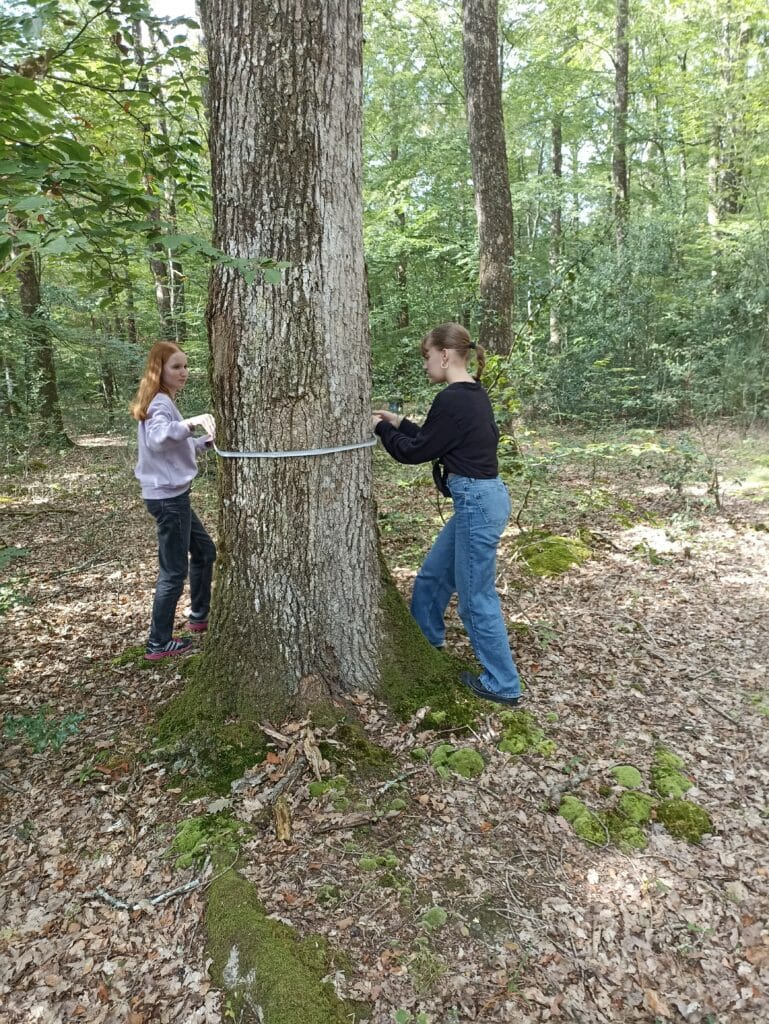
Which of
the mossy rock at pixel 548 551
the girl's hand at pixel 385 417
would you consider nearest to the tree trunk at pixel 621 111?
the mossy rock at pixel 548 551

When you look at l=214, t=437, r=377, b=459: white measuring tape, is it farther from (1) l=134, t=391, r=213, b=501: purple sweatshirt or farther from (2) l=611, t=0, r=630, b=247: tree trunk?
(2) l=611, t=0, r=630, b=247: tree trunk

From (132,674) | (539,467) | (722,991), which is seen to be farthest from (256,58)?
(539,467)

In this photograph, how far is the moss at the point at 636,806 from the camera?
9.32ft

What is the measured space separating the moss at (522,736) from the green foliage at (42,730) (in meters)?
2.26

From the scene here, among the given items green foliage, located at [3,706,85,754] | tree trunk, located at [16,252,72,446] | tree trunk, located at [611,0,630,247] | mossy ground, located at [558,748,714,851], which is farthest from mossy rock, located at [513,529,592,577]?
tree trunk, located at [611,0,630,247]

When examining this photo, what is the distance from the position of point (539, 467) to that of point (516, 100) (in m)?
15.4

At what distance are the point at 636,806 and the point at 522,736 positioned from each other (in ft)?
2.09

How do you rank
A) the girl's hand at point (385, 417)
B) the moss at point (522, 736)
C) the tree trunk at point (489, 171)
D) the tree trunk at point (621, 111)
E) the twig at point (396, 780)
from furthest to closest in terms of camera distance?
the tree trunk at point (621, 111) < the tree trunk at point (489, 171) < the girl's hand at point (385, 417) < the moss at point (522, 736) < the twig at point (396, 780)

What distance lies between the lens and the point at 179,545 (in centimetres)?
397

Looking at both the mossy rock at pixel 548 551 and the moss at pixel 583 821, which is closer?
the moss at pixel 583 821

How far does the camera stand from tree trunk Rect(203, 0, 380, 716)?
270 centimetres

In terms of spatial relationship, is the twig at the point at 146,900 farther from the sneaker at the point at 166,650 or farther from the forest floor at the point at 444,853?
the sneaker at the point at 166,650

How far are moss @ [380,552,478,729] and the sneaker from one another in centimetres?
146

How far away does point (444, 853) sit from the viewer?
260 centimetres
